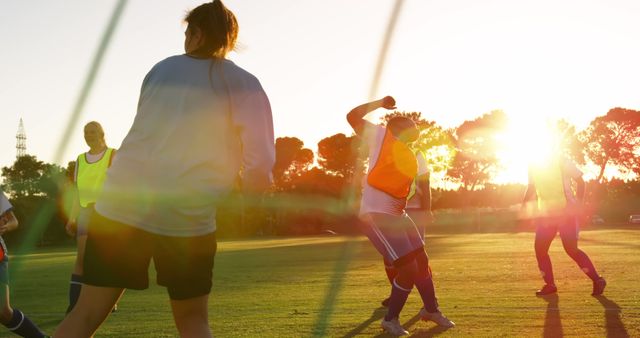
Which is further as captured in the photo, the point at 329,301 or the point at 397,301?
the point at 329,301

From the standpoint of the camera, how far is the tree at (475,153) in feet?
315

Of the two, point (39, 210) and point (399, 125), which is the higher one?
point (39, 210)

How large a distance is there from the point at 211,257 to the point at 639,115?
107532 millimetres

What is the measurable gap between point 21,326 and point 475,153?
92793 millimetres

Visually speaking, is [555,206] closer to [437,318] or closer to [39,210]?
[437,318]

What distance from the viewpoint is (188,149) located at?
11.2 feet

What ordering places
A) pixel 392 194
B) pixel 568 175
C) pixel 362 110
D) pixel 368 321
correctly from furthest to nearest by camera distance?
pixel 568 175 < pixel 368 321 < pixel 392 194 < pixel 362 110

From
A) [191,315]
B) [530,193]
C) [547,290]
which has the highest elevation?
[530,193]

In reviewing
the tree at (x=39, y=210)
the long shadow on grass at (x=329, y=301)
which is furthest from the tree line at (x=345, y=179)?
the long shadow on grass at (x=329, y=301)

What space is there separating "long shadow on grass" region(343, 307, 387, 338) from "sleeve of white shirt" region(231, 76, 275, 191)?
3.80 meters

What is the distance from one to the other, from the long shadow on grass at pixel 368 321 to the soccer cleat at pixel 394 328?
0.23 metres

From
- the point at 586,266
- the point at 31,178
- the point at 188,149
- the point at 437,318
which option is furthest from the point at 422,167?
the point at 31,178

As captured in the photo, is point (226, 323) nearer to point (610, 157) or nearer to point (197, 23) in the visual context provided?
point (197, 23)

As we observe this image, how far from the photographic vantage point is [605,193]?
3858 inches
